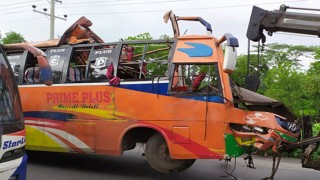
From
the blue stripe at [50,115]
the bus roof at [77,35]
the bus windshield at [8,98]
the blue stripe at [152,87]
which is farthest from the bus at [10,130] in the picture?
the bus roof at [77,35]

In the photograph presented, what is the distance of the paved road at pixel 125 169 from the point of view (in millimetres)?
7676

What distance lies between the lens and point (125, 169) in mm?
8344

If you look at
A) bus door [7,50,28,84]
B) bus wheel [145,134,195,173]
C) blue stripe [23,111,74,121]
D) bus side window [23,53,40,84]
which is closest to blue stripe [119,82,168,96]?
bus wheel [145,134,195,173]

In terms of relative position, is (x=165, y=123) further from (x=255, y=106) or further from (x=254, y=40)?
(x=254, y=40)

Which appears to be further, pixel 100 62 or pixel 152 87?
pixel 100 62

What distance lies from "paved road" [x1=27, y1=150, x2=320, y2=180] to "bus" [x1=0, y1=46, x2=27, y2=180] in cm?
311

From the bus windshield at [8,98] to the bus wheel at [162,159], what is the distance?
10.2ft

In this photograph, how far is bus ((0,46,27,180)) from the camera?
4.05 metres

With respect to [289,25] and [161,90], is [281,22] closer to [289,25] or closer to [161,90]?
[289,25]

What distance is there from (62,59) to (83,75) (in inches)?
22.4

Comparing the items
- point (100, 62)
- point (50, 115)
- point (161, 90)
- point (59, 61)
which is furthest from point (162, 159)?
point (59, 61)

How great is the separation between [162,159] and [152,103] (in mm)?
1023

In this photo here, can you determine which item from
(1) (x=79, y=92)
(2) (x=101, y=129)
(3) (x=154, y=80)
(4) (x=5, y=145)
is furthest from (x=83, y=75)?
(4) (x=5, y=145)

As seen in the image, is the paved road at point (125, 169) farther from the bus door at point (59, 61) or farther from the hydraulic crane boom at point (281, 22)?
the hydraulic crane boom at point (281, 22)
